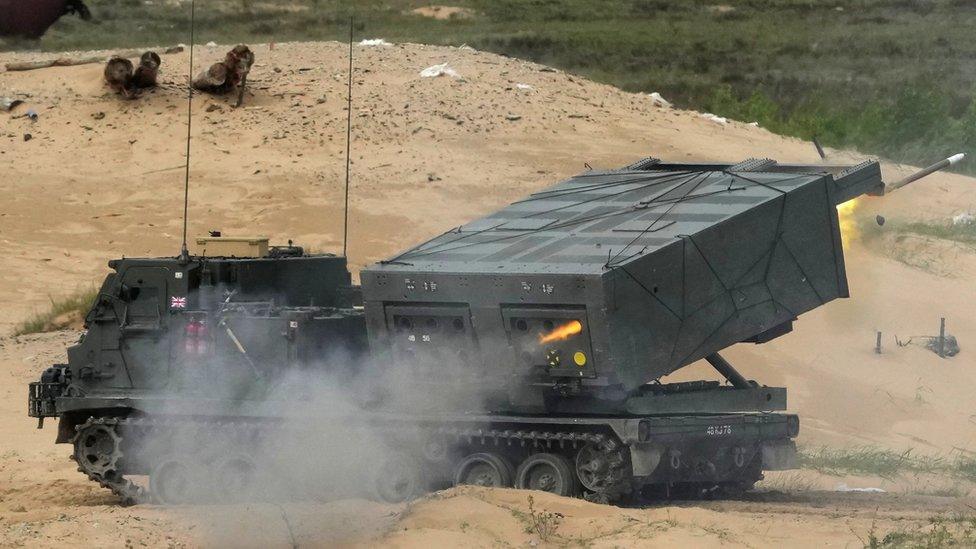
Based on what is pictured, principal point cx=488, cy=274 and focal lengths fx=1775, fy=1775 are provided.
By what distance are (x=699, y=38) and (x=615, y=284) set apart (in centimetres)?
3674

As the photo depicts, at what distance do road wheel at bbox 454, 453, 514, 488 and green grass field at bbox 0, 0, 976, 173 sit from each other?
25476mm

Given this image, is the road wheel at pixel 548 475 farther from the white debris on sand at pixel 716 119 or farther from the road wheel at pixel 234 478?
the white debris on sand at pixel 716 119

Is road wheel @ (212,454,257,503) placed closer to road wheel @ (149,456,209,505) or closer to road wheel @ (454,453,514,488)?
road wheel @ (149,456,209,505)

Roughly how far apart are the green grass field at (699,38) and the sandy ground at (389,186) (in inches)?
288

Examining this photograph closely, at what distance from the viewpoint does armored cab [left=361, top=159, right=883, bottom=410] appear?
50.5 feet

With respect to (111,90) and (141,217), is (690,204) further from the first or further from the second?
(111,90)

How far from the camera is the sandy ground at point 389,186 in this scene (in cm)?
2492

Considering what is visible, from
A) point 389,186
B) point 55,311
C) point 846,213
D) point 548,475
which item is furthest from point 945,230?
point 548,475

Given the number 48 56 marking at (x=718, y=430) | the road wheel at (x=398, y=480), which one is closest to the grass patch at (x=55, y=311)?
the road wheel at (x=398, y=480)

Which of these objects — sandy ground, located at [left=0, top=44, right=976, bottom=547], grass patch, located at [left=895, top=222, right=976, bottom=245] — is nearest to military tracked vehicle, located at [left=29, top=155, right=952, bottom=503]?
sandy ground, located at [left=0, top=44, right=976, bottom=547]

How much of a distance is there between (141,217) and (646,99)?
37.2 ft

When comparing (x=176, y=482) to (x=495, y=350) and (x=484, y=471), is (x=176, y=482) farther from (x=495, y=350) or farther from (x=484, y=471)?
(x=495, y=350)

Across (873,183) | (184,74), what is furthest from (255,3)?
(873,183)

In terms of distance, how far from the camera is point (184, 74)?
34844 mm
